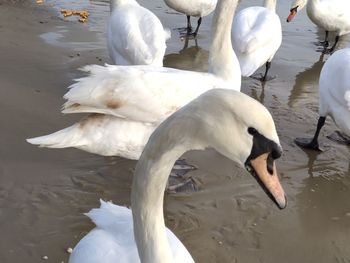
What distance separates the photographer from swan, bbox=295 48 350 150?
4934mm

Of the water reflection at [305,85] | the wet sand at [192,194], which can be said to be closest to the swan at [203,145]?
the wet sand at [192,194]

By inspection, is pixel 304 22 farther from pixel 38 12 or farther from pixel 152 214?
pixel 152 214

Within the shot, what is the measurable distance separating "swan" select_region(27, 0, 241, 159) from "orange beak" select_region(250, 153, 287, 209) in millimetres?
2387

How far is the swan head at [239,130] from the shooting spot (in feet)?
6.03

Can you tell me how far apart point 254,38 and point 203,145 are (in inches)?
215

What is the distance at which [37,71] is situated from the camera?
21.9 feet

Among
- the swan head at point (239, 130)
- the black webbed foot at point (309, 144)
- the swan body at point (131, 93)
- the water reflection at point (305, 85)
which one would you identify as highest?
the swan head at point (239, 130)

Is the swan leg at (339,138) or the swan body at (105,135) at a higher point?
the swan body at (105,135)

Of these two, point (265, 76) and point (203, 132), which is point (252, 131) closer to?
point (203, 132)

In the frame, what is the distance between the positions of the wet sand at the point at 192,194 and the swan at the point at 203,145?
1.43 meters

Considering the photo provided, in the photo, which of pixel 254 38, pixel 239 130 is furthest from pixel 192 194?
pixel 254 38

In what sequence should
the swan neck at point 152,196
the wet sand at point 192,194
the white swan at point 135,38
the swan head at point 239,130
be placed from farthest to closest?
1. the white swan at point 135,38
2. the wet sand at point 192,194
3. the swan neck at point 152,196
4. the swan head at point 239,130

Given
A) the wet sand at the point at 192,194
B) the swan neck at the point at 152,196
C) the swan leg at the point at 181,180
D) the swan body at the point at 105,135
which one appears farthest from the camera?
the swan leg at the point at 181,180

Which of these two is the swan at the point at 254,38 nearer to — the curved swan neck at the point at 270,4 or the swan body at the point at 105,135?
the curved swan neck at the point at 270,4
